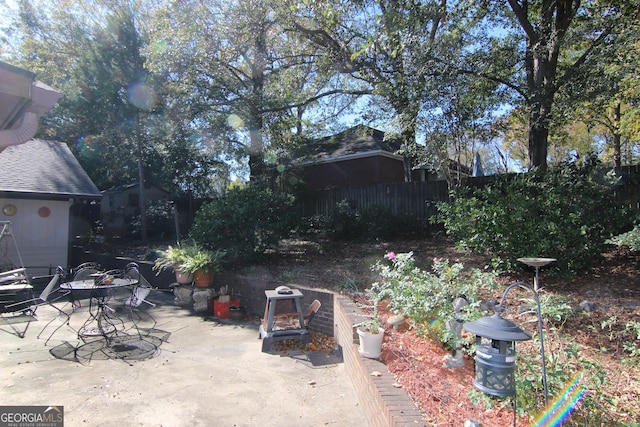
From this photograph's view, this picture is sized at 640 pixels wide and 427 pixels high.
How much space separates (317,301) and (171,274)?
4.79m

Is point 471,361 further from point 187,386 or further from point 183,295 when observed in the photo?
point 183,295

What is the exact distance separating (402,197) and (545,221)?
5.47 metres

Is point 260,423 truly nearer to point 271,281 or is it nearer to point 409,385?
point 409,385

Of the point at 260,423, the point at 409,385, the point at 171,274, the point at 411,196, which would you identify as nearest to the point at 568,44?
the point at 411,196

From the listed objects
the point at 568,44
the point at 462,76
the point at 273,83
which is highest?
the point at 273,83

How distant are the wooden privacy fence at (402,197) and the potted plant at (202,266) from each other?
4483mm

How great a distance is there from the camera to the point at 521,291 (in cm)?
513

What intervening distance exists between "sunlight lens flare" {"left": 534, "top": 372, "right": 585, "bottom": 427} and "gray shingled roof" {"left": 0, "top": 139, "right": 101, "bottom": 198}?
10.8 meters

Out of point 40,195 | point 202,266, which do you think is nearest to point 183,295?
point 202,266

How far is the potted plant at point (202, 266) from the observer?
7145 millimetres

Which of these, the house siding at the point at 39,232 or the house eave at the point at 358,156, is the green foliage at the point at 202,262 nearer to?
the house siding at the point at 39,232

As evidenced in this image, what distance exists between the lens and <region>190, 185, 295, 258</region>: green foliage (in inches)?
314

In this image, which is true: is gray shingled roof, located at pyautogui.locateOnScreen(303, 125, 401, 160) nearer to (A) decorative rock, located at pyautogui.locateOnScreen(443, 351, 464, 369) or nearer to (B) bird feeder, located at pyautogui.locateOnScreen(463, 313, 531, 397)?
(A) decorative rock, located at pyautogui.locateOnScreen(443, 351, 464, 369)

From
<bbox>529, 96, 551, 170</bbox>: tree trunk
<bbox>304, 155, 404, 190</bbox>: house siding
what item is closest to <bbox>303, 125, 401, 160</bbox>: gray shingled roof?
<bbox>304, 155, 404, 190</bbox>: house siding
